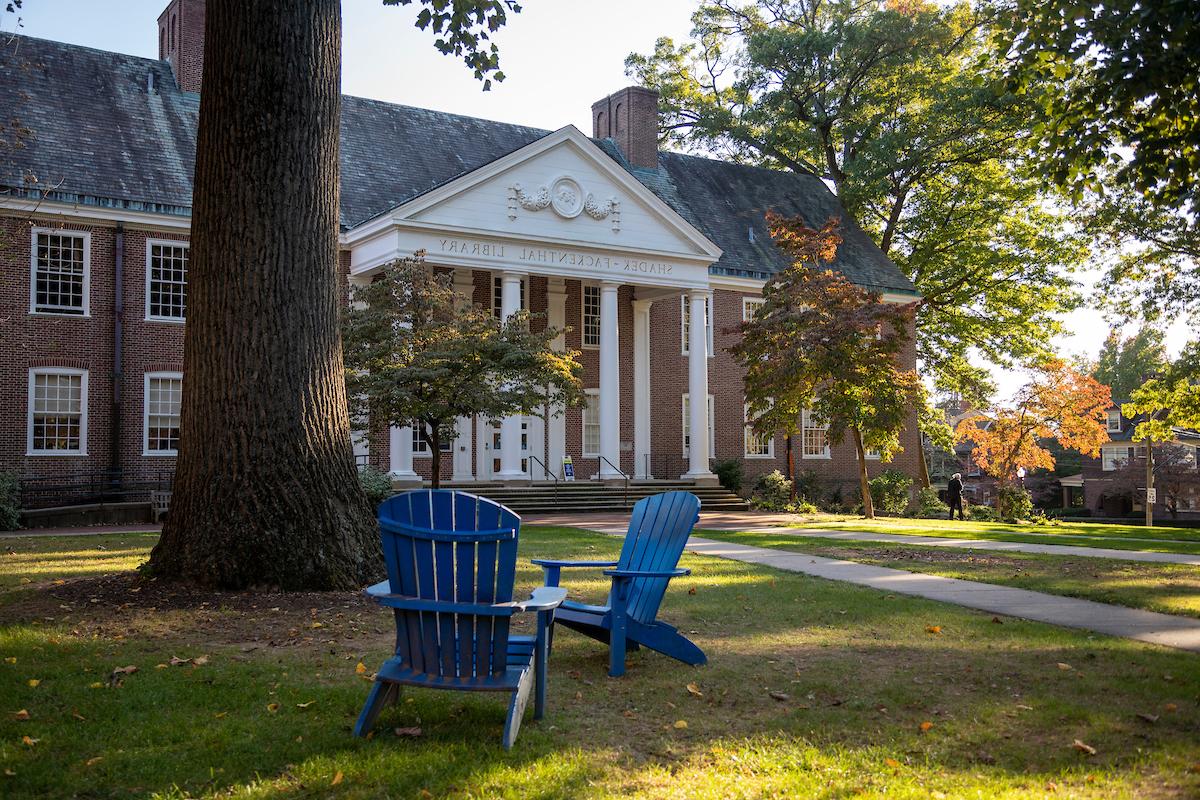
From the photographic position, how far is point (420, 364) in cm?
1780

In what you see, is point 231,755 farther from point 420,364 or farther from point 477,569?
point 420,364

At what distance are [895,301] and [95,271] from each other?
81.8ft

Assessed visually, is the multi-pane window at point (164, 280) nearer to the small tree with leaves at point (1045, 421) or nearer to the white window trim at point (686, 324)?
the white window trim at point (686, 324)

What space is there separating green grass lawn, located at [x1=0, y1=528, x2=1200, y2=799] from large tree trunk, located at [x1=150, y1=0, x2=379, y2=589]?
51 cm

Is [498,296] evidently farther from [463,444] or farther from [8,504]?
[8,504]

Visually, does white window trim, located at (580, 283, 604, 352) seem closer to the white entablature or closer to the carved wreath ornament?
the white entablature

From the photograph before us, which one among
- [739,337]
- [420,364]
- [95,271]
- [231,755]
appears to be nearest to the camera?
[231,755]

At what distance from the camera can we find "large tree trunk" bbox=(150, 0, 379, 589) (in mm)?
8570

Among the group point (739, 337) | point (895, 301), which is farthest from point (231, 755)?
point (895, 301)

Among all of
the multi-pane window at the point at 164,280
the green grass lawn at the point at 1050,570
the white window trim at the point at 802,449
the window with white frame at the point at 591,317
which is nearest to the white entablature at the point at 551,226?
the window with white frame at the point at 591,317

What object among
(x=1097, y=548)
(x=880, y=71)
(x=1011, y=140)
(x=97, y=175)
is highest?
(x=880, y=71)

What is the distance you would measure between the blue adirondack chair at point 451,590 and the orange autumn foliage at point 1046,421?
111 feet

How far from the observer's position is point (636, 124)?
34.3 m

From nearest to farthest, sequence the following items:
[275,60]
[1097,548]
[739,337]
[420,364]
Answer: [275,60]
[1097,548]
[420,364]
[739,337]
